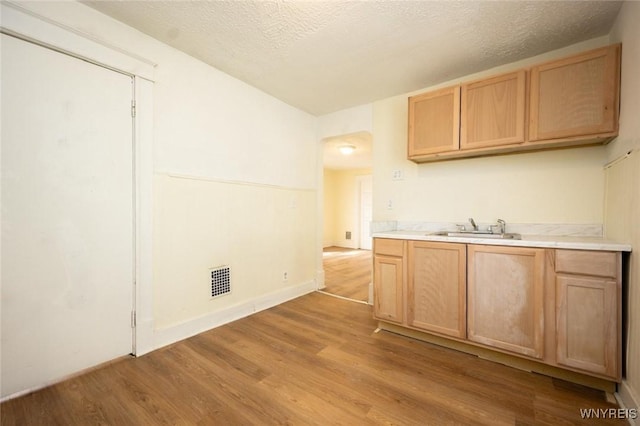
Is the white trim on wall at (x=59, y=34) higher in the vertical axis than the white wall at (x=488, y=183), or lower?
higher

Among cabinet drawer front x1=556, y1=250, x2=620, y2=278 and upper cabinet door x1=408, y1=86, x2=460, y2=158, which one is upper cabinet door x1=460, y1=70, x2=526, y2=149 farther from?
cabinet drawer front x1=556, y1=250, x2=620, y2=278

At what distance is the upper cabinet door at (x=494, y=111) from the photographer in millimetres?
1965

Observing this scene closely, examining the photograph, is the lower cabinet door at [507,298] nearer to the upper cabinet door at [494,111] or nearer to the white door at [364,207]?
the upper cabinet door at [494,111]

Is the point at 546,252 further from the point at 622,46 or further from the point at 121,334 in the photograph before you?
the point at 121,334

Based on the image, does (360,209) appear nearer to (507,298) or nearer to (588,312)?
(507,298)

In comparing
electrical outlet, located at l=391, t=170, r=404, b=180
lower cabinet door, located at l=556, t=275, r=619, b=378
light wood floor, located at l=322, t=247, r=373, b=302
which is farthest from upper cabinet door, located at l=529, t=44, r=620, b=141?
light wood floor, located at l=322, t=247, r=373, b=302

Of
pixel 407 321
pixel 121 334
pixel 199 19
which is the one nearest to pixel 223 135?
pixel 199 19

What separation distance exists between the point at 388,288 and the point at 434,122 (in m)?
1.56

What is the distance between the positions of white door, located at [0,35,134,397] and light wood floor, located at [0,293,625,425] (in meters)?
0.26

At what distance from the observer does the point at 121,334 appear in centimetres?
188

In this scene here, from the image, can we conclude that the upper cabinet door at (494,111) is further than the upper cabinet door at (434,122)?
No

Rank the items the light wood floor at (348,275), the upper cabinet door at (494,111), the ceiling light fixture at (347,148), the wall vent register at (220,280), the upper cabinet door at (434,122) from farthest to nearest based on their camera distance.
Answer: the ceiling light fixture at (347,148) → the light wood floor at (348,275) → the wall vent register at (220,280) → the upper cabinet door at (434,122) → the upper cabinet door at (494,111)

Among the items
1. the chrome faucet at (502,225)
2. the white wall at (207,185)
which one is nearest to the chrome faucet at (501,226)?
the chrome faucet at (502,225)

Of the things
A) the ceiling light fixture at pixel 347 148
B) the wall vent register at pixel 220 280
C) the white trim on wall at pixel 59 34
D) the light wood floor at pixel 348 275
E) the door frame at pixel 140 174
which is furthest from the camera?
the ceiling light fixture at pixel 347 148
